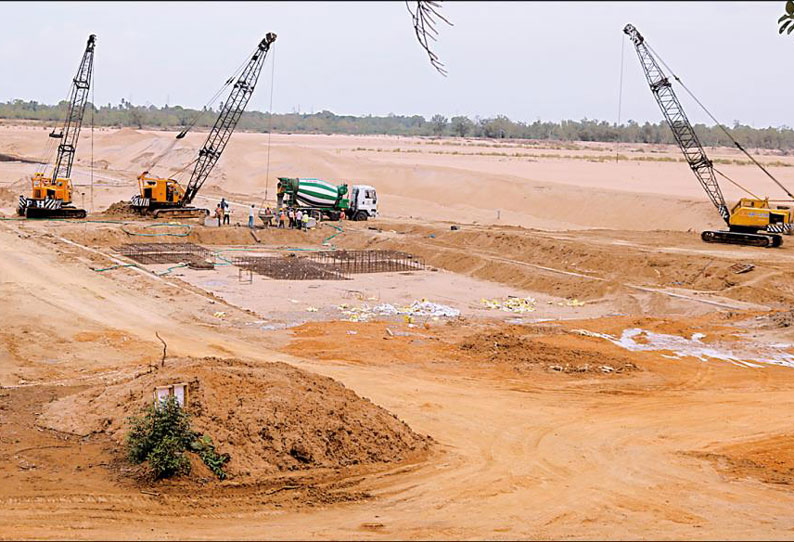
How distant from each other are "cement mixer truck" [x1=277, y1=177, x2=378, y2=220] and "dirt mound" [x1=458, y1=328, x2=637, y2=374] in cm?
2962

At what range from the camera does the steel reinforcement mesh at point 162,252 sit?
124ft

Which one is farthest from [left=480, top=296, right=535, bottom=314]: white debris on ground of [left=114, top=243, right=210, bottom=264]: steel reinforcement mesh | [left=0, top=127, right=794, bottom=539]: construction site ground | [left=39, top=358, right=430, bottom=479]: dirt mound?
[left=39, top=358, right=430, bottom=479]: dirt mound

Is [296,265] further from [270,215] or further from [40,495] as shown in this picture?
[40,495]

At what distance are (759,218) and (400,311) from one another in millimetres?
21171

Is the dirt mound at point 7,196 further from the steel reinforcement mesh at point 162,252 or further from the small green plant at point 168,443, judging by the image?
the small green plant at point 168,443

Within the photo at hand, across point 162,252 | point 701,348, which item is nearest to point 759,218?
point 701,348

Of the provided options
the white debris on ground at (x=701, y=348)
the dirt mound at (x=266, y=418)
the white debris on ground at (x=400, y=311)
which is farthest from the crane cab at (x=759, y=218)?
the dirt mound at (x=266, y=418)

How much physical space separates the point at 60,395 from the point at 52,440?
2742mm

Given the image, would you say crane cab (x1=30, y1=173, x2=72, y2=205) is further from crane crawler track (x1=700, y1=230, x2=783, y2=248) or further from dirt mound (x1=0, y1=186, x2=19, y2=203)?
crane crawler track (x1=700, y1=230, x2=783, y2=248)

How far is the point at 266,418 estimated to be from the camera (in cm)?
1255

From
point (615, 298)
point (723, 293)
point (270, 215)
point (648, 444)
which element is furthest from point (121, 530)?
point (270, 215)

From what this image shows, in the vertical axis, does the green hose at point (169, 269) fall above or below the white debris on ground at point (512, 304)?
below

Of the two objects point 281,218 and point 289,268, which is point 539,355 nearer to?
point 289,268

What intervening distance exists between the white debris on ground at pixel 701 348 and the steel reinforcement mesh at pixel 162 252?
20.1 meters
